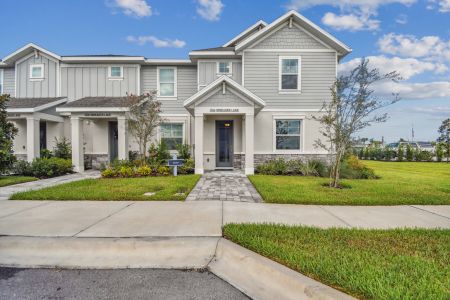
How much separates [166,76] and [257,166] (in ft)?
24.7

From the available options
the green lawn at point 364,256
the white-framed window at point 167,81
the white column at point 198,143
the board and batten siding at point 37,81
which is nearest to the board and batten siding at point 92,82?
the board and batten siding at point 37,81

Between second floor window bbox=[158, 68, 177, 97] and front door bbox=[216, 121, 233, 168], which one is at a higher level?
second floor window bbox=[158, 68, 177, 97]

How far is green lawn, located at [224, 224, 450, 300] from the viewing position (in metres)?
2.60

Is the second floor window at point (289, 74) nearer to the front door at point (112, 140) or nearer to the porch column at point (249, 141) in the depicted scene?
the porch column at point (249, 141)

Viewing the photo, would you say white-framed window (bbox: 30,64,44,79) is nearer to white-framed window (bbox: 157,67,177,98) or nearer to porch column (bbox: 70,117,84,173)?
porch column (bbox: 70,117,84,173)

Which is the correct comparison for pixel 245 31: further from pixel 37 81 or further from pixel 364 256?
pixel 364 256

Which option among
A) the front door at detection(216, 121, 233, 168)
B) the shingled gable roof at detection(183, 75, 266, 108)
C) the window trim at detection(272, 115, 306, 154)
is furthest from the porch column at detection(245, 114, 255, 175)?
the window trim at detection(272, 115, 306, 154)

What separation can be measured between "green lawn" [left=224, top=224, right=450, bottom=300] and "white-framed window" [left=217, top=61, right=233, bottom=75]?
1134 centimetres

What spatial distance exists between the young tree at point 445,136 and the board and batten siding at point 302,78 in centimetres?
2292

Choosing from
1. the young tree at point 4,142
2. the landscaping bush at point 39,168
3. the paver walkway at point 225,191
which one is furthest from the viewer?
the landscaping bush at point 39,168

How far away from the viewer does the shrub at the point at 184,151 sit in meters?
13.6

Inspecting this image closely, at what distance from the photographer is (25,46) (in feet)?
47.0

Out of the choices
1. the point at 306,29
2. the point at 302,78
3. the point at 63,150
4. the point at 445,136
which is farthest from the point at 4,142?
the point at 445,136

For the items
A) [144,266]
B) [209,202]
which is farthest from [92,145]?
[144,266]
